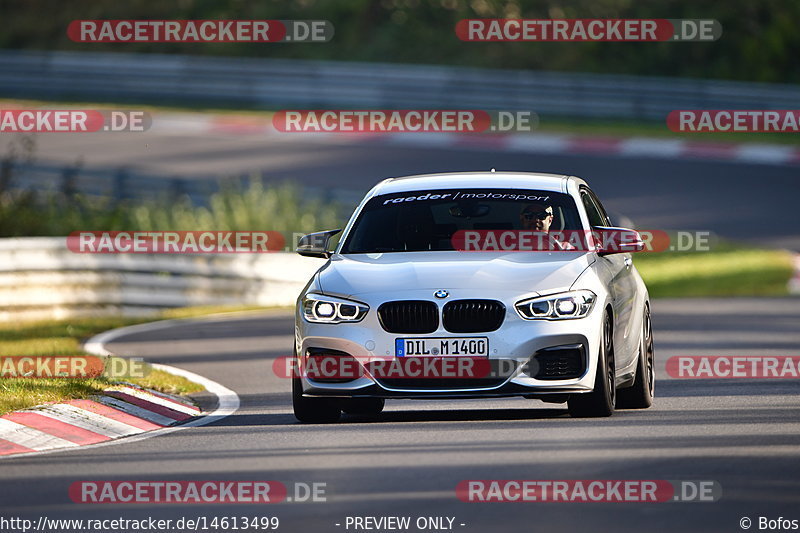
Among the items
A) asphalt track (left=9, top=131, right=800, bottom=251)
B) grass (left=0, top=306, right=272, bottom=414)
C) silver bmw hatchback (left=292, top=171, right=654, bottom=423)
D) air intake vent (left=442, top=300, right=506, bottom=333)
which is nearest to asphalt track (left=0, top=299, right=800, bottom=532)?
silver bmw hatchback (left=292, top=171, right=654, bottom=423)

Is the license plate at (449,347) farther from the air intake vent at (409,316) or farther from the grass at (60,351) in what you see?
the grass at (60,351)

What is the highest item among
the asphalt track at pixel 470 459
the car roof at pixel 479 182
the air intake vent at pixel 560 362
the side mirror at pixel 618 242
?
the car roof at pixel 479 182

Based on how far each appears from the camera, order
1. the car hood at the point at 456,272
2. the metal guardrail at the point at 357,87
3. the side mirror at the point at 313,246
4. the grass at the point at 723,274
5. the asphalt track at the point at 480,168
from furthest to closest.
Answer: the metal guardrail at the point at 357,87 → the asphalt track at the point at 480,168 → the grass at the point at 723,274 → the side mirror at the point at 313,246 → the car hood at the point at 456,272

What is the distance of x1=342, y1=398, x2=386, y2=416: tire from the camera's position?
11953mm

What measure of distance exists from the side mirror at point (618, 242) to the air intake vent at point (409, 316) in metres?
1.52

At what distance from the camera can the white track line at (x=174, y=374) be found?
11.1 meters

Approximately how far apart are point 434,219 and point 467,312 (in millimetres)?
1292

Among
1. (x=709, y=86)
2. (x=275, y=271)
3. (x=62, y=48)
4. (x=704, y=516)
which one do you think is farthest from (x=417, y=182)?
(x=62, y=48)

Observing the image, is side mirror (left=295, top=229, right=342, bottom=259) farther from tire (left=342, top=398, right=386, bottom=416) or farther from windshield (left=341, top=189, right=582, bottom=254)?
tire (left=342, top=398, right=386, bottom=416)

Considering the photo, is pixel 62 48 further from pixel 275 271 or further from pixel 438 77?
pixel 275 271

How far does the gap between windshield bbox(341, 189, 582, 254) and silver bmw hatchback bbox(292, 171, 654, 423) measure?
0.4 inches

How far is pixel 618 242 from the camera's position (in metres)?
11.8

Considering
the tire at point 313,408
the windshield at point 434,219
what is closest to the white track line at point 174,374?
the tire at point 313,408

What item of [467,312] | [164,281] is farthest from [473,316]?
[164,281]
